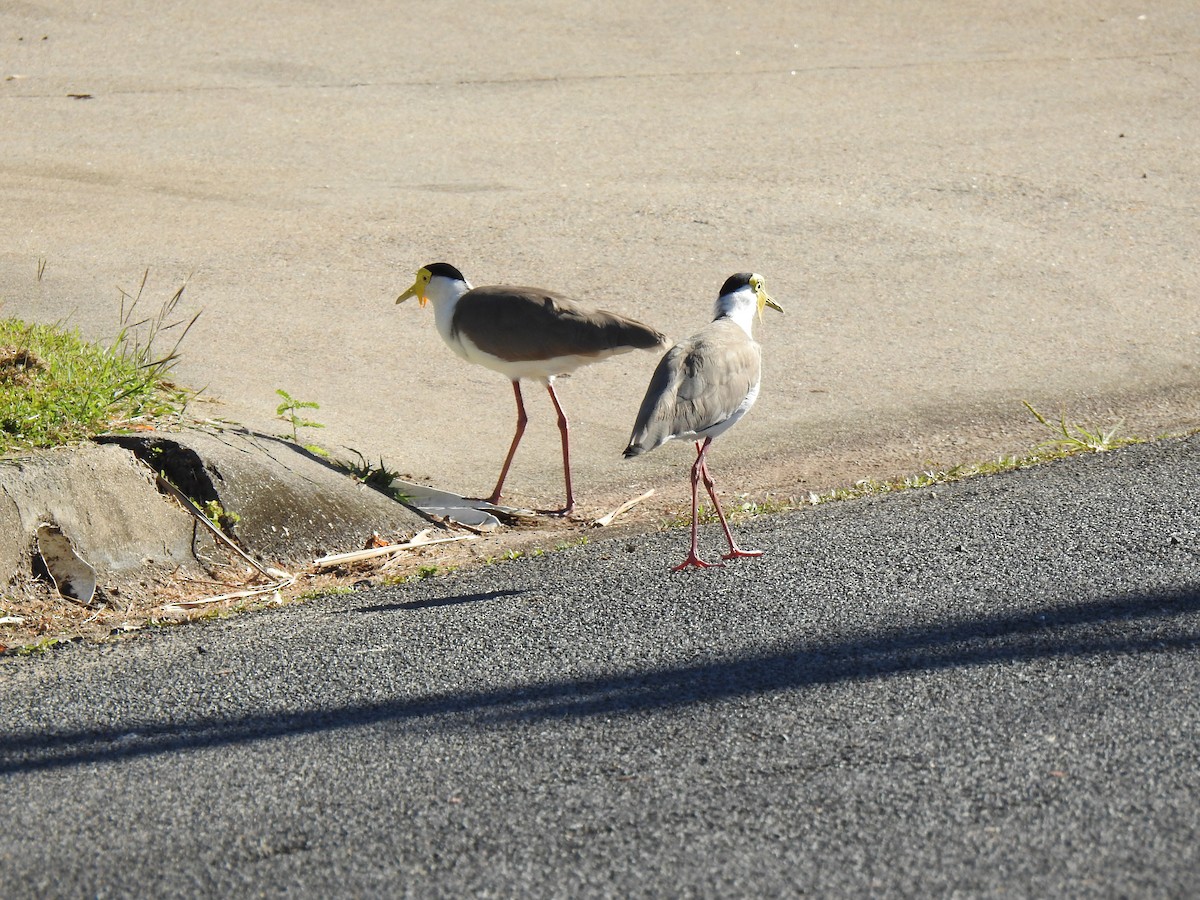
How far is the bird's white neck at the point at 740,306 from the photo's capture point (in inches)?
251

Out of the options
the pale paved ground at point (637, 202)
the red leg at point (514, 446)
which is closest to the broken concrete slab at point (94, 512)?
the pale paved ground at point (637, 202)

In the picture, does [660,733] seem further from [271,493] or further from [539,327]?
[539,327]

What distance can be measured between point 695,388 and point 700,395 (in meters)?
0.04

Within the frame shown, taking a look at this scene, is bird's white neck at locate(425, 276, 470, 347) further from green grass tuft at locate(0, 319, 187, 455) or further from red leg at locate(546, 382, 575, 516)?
green grass tuft at locate(0, 319, 187, 455)

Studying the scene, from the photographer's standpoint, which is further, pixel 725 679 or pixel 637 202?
pixel 637 202

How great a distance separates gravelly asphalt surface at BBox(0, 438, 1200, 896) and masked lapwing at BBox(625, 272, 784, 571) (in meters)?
0.48

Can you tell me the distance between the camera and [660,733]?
3740mm

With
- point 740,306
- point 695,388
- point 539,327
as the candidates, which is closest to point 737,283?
point 740,306

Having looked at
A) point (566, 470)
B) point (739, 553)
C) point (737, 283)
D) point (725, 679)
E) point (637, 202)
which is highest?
point (737, 283)

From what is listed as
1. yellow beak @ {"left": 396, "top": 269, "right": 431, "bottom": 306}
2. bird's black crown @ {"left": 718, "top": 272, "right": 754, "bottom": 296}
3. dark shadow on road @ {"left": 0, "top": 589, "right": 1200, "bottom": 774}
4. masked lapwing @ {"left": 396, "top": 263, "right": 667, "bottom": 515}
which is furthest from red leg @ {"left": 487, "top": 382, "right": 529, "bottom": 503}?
dark shadow on road @ {"left": 0, "top": 589, "right": 1200, "bottom": 774}

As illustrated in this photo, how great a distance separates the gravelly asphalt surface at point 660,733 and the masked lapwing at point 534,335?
4.67 ft

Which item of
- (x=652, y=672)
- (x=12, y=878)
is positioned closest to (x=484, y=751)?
(x=652, y=672)

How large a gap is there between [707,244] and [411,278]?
218 cm

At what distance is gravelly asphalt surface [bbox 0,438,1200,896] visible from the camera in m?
3.12
